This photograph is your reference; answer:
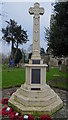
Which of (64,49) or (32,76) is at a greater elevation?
(64,49)

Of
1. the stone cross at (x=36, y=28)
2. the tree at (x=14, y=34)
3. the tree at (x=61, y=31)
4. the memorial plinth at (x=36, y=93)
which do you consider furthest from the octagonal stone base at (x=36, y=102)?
the tree at (x=14, y=34)

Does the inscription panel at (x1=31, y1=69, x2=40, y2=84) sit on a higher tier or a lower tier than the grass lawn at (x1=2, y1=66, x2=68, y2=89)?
higher

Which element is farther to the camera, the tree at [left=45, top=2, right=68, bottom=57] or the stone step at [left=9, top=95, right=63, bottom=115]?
the tree at [left=45, top=2, right=68, bottom=57]

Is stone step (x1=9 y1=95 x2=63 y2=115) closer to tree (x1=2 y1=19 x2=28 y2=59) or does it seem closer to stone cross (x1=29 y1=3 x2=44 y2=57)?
stone cross (x1=29 y1=3 x2=44 y2=57)

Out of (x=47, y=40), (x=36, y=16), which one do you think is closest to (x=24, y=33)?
(x=47, y=40)

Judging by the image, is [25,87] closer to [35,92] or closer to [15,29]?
[35,92]

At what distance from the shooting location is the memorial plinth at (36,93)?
4836 millimetres

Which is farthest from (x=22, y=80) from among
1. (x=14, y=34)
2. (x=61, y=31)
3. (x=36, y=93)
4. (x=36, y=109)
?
(x=14, y=34)

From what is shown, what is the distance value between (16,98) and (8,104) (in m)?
0.41

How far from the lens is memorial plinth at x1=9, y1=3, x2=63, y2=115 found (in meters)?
4.84

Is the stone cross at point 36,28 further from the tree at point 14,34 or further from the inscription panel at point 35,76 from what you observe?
the tree at point 14,34

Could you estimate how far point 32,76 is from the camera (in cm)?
557

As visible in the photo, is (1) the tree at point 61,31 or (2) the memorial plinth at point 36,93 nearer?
(2) the memorial plinth at point 36,93

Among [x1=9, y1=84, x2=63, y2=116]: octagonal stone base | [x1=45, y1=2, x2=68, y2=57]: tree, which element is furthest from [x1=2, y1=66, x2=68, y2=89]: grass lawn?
[x1=9, y1=84, x2=63, y2=116]: octagonal stone base
